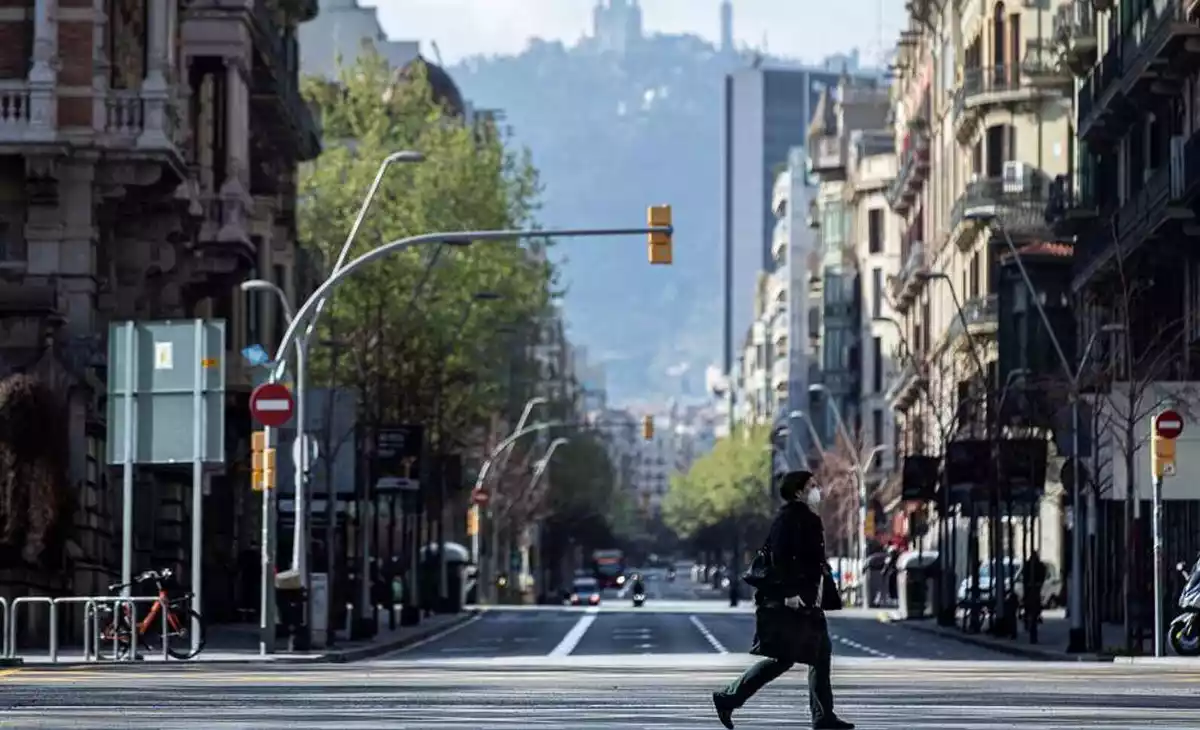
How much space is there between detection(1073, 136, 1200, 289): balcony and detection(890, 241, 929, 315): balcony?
166 ft

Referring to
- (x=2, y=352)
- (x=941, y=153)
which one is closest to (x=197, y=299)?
(x=2, y=352)

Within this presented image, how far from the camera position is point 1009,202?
328ft

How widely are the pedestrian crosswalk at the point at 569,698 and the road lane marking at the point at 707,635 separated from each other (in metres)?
12.1

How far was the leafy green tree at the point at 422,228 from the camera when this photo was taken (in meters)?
83.2

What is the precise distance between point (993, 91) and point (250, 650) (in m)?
56.6

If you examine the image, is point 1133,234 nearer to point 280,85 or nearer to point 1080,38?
point 1080,38

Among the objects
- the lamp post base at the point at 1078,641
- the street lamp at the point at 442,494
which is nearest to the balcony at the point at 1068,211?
the street lamp at the point at 442,494

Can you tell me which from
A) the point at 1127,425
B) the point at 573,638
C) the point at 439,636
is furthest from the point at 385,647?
the point at 1127,425

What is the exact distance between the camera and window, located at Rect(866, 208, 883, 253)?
155 m

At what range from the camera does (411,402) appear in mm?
78062

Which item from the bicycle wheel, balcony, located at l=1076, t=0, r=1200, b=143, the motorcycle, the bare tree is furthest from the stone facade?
balcony, located at l=1076, t=0, r=1200, b=143

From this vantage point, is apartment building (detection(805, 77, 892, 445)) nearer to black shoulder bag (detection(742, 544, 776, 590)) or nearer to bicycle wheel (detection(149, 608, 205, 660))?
bicycle wheel (detection(149, 608, 205, 660))

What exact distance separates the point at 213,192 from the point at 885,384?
3458 inches

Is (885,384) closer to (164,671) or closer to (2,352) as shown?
(2,352)
